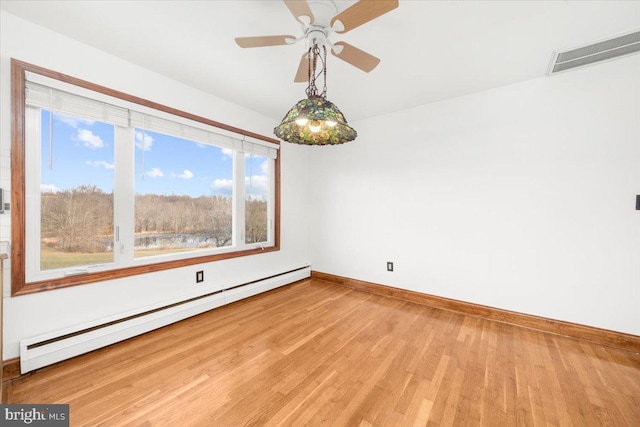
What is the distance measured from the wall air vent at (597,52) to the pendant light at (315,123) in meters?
2.12

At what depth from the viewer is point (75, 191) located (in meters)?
2.07

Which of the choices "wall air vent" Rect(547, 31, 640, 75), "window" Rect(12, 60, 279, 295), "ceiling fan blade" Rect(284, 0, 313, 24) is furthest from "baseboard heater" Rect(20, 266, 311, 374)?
"wall air vent" Rect(547, 31, 640, 75)

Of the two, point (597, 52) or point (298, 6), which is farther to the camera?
point (597, 52)

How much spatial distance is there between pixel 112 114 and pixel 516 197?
406 cm

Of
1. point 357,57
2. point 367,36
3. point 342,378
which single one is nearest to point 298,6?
point 357,57

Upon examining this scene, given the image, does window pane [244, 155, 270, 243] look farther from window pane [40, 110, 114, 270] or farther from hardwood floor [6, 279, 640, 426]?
window pane [40, 110, 114, 270]

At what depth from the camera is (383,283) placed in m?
3.53

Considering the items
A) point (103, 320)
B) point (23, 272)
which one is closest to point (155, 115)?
point (23, 272)

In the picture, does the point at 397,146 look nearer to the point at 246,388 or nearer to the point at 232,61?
the point at 232,61

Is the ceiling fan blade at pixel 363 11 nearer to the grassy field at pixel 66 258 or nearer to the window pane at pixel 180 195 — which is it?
the window pane at pixel 180 195

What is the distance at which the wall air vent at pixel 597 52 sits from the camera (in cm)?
195

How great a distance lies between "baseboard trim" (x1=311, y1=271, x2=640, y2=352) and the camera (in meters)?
2.19

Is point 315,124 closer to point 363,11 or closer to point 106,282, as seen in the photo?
point 363,11

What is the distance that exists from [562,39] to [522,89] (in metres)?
0.67
